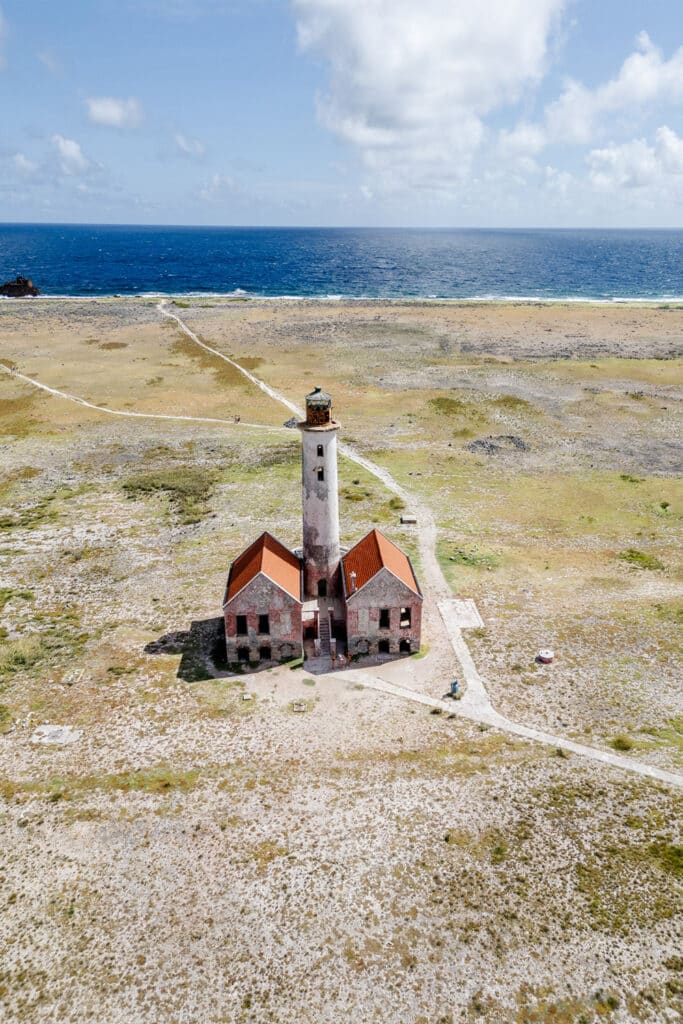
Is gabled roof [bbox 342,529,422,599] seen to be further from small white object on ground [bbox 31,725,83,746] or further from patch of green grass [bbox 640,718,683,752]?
small white object on ground [bbox 31,725,83,746]

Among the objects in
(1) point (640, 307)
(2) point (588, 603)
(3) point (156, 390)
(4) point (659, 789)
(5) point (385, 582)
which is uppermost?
(1) point (640, 307)

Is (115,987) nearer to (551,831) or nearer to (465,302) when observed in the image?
(551,831)

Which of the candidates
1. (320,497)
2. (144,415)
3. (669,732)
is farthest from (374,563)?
(144,415)

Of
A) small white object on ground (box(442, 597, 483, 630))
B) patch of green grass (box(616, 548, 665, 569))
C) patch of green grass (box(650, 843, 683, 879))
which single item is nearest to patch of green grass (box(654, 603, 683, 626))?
patch of green grass (box(616, 548, 665, 569))

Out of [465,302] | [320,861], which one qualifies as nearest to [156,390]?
[320,861]

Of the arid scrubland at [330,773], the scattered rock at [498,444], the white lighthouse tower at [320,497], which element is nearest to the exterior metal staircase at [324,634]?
the white lighthouse tower at [320,497]

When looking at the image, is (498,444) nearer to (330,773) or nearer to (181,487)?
(181,487)

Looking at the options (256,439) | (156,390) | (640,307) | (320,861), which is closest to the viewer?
(320,861)
